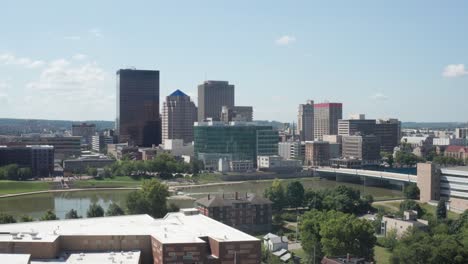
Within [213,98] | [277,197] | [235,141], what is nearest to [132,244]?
[277,197]

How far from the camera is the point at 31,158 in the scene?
246ft

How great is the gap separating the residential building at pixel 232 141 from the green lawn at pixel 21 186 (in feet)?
82.8

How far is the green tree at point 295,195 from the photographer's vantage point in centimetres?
4491

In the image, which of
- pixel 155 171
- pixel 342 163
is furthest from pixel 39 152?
pixel 342 163

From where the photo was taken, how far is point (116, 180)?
7012 cm

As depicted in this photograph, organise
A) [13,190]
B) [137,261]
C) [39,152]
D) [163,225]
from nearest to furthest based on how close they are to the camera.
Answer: [137,261], [163,225], [13,190], [39,152]

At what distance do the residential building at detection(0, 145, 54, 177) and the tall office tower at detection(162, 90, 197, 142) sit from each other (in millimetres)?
39855

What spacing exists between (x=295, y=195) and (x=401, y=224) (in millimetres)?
11474

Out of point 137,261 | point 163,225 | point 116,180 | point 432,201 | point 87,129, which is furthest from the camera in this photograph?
point 87,129

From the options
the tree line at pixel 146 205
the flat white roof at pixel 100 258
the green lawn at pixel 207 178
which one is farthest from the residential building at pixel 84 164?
the flat white roof at pixel 100 258

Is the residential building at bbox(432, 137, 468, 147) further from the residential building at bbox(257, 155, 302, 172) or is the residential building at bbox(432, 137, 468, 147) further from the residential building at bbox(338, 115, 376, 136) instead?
the residential building at bbox(257, 155, 302, 172)

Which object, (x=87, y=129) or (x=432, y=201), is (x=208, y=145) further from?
(x=87, y=129)

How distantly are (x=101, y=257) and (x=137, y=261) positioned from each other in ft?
4.84

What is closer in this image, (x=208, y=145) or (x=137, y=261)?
(x=137, y=261)
